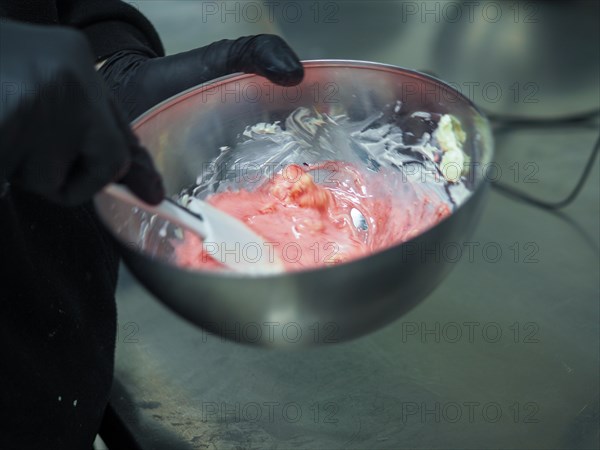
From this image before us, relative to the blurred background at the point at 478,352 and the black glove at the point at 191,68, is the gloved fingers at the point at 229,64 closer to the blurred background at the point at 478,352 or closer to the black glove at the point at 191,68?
the black glove at the point at 191,68

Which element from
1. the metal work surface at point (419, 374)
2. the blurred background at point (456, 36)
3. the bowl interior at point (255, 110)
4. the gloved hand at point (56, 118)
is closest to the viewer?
the gloved hand at point (56, 118)

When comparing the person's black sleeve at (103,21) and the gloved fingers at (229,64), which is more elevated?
the gloved fingers at (229,64)

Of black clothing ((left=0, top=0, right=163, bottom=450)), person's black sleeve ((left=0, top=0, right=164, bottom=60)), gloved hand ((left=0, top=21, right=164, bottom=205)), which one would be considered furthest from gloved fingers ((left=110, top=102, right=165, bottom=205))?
person's black sleeve ((left=0, top=0, right=164, bottom=60))

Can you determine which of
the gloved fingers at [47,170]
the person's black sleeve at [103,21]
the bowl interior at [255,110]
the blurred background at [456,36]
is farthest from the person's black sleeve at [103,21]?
the blurred background at [456,36]

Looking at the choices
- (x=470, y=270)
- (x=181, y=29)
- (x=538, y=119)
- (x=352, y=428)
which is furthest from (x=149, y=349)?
(x=538, y=119)

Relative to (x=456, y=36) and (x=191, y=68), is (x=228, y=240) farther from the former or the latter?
(x=456, y=36)

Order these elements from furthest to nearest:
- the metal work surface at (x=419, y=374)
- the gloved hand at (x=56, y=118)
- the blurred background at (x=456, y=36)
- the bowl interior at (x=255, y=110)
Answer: the blurred background at (x=456, y=36), the metal work surface at (x=419, y=374), the bowl interior at (x=255, y=110), the gloved hand at (x=56, y=118)
